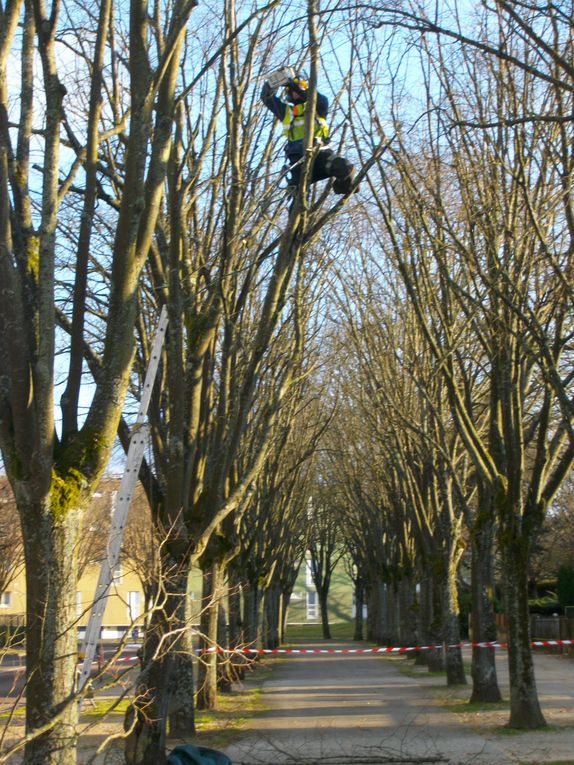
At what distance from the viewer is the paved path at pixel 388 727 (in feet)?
36.6

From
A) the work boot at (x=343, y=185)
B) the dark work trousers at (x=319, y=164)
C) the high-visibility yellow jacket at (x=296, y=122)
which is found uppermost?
the high-visibility yellow jacket at (x=296, y=122)

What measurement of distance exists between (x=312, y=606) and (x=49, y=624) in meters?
81.9

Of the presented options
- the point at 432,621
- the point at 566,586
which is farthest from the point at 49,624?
the point at 566,586

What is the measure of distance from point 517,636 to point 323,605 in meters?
43.8

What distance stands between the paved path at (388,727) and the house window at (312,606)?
205 feet

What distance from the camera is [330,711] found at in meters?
16.7

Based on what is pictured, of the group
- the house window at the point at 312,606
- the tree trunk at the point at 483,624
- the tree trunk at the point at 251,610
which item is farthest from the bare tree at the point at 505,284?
the house window at the point at 312,606

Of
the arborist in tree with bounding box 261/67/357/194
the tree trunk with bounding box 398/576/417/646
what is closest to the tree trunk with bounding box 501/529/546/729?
the arborist in tree with bounding box 261/67/357/194

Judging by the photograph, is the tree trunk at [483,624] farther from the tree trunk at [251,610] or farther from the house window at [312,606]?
the house window at [312,606]

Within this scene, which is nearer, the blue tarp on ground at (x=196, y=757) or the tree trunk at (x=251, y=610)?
the blue tarp on ground at (x=196, y=757)

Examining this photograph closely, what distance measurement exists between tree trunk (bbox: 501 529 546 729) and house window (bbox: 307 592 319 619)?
242ft

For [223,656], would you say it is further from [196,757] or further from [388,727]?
[196,757]

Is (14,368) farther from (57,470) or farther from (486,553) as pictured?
(486,553)

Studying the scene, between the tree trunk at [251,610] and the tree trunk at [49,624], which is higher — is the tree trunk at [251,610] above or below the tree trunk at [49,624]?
above
